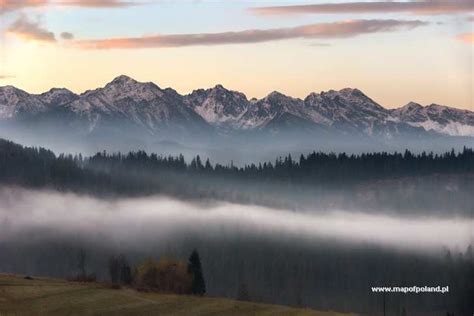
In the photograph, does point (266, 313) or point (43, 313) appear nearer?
point (43, 313)

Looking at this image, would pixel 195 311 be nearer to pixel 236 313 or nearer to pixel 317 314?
pixel 236 313

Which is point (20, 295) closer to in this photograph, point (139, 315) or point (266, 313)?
Answer: point (139, 315)

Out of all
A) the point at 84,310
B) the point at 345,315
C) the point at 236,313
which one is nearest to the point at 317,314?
the point at 345,315

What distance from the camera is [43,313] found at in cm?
18050

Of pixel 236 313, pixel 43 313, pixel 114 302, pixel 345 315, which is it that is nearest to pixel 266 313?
pixel 236 313

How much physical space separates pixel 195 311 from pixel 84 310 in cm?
2369

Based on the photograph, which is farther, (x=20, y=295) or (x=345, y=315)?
(x=20, y=295)

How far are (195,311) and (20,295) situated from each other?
4050 cm

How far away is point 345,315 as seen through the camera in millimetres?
183375

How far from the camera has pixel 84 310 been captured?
189m

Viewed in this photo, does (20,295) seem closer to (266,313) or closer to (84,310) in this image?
(84,310)

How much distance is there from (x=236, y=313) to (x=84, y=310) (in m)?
32.5

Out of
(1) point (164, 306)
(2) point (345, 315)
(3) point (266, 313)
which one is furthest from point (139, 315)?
(2) point (345, 315)

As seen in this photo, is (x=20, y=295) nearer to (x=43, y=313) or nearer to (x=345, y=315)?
(x=43, y=313)
